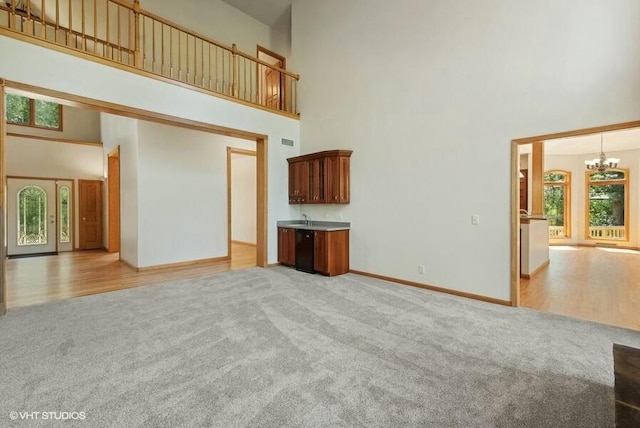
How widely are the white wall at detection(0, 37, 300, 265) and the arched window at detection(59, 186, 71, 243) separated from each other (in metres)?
3.41

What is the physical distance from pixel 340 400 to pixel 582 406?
1489 millimetres

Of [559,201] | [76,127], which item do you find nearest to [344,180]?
[76,127]

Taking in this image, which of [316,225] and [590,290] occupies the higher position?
[316,225]

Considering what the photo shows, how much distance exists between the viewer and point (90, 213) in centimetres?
884

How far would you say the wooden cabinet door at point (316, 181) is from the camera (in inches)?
223

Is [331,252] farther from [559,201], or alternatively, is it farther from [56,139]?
[559,201]

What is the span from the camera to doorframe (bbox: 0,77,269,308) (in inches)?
130

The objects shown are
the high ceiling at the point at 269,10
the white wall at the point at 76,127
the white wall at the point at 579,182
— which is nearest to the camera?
the high ceiling at the point at 269,10

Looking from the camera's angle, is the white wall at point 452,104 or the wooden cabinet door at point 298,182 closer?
the white wall at point 452,104

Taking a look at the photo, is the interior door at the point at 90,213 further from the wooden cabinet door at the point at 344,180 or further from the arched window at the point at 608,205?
the arched window at the point at 608,205

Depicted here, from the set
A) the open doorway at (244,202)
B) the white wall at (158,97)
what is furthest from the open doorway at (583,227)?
the open doorway at (244,202)

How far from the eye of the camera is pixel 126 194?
6.32 metres

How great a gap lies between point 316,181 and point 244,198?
4709 mm

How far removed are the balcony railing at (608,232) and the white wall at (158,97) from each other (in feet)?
33.8
